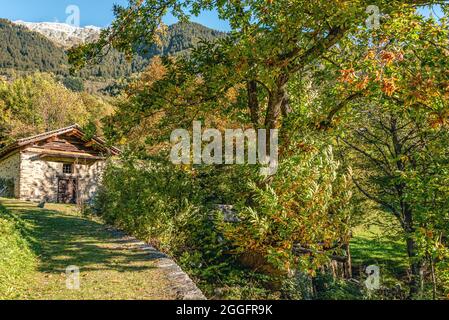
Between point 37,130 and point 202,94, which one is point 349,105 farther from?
point 37,130

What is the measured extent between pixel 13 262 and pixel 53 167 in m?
20.9

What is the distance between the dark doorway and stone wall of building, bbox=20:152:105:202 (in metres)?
0.25

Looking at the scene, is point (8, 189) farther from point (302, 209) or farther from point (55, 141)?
point (302, 209)

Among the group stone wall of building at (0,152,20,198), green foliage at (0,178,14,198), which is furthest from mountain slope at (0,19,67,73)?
green foliage at (0,178,14,198)

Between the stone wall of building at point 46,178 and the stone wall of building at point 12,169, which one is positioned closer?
the stone wall of building at point 46,178

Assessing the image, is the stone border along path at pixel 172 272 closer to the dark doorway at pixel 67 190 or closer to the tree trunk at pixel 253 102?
the tree trunk at pixel 253 102

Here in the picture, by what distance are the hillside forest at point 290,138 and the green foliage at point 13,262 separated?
3.18 m

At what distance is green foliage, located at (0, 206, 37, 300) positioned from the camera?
229 inches

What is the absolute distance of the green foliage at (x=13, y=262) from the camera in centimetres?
581

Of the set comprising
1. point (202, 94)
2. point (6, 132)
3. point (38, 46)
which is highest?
point (38, 46)

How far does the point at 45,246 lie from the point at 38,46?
14125cm

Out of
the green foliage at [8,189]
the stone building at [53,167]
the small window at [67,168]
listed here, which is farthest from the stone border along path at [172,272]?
the green foliage at [8,189]

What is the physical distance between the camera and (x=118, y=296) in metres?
5.65
